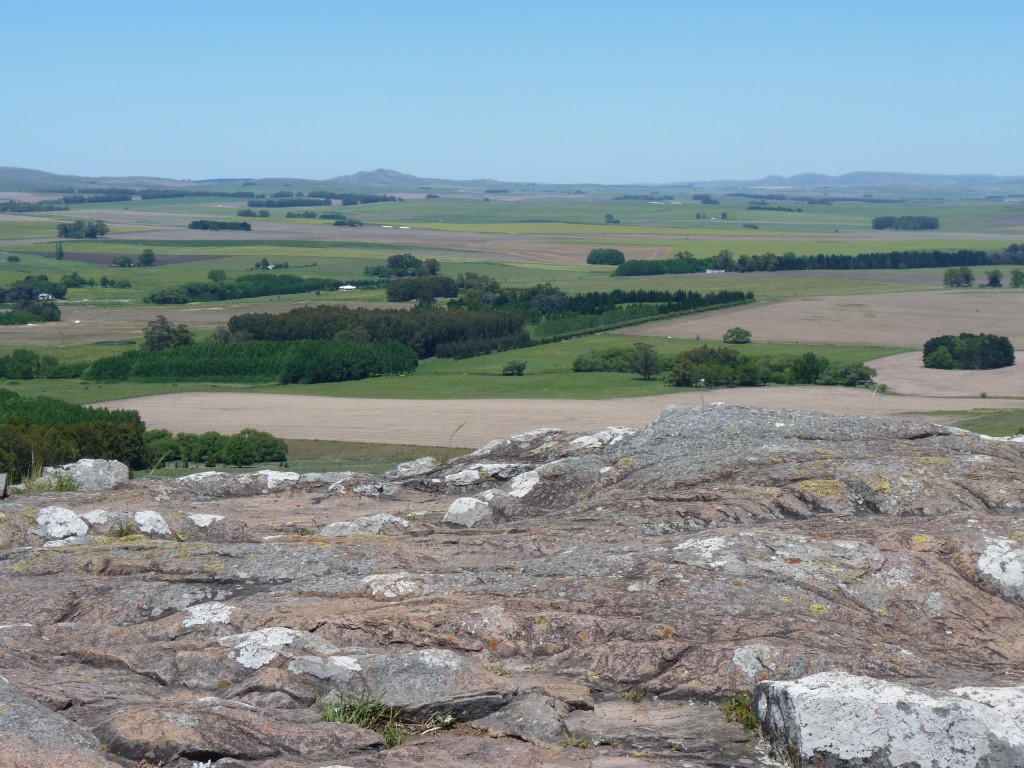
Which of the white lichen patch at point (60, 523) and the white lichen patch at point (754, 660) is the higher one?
the white lichen patch at point (754, 660)

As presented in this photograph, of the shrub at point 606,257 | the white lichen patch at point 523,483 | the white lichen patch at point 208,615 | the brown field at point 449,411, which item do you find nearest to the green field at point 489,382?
the brown field at point 449,411

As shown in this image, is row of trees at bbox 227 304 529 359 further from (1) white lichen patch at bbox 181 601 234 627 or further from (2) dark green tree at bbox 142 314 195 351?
(1) white lichen patch at bbox 181 601 234 627

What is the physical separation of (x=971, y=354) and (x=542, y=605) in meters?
71.9

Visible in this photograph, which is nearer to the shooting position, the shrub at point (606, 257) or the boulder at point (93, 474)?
the boulder at point (93, 474)

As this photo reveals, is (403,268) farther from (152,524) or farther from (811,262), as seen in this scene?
(152,524)

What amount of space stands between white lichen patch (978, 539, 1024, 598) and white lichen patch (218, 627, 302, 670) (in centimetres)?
691

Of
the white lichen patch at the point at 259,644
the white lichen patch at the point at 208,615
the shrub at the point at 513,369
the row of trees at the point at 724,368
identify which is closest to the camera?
the white lichen patch at the point at 259,644

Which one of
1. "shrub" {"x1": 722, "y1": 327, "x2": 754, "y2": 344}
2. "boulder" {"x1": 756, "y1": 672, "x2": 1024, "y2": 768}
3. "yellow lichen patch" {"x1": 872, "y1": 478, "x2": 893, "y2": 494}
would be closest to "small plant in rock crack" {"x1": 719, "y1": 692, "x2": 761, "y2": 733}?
"boulder" {"x1": 756, "y1": 672, "x2": 1024, "y2": 768}

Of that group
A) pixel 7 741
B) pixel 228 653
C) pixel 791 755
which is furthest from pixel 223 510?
pixel 791 755

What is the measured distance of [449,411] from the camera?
57.7m

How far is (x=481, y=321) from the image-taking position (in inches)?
3807

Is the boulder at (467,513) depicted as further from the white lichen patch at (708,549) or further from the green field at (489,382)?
the green field at (489,382)

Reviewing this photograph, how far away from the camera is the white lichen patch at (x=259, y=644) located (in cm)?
1010

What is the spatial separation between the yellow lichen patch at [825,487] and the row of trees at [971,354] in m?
65.5
